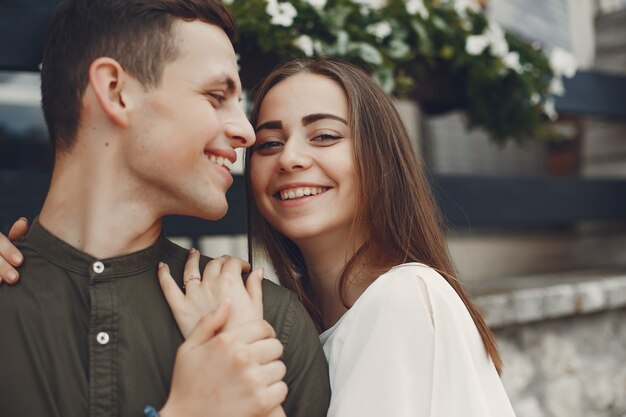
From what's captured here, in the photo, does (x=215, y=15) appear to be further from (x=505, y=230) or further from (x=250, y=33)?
(x=505, y=230)

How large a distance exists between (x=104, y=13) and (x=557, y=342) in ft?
10.3

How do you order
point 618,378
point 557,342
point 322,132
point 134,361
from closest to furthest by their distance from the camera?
point 134,361 → point 322,132 → point 557,342 → point 618,378

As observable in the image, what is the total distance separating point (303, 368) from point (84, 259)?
21.5 inches

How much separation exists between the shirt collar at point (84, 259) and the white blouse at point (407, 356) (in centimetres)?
54

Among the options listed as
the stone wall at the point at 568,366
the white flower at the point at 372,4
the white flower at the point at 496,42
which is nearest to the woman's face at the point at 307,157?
the white flower at the point at 372,4

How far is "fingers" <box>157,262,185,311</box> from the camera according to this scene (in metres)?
1.48

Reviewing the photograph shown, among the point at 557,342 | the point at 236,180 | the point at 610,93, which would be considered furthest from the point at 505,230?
the point at 236,180

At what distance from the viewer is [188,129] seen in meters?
1.48

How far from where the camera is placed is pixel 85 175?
1.52 metres

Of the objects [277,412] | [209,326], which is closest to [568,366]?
[277,412]

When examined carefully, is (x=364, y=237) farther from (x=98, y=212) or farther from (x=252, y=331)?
(x=98, y=212)

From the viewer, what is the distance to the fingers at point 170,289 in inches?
58.3

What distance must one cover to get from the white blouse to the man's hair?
781 mm

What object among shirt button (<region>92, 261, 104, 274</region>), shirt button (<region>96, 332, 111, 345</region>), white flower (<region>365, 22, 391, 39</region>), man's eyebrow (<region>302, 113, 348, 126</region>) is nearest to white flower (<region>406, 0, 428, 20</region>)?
white flower (<region>365, 22, 391, 39</region>)
